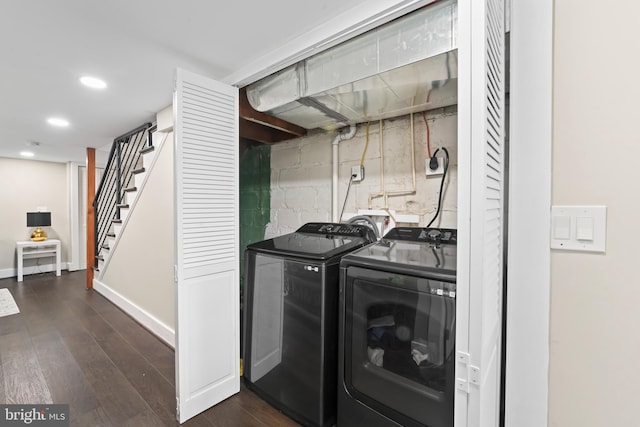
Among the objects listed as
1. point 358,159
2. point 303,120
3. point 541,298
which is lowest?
point 541,298

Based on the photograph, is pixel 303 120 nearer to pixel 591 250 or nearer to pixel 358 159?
pixel 358 159

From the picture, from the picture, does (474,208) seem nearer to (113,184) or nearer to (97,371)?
(97,371)

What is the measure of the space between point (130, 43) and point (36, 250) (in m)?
5.44

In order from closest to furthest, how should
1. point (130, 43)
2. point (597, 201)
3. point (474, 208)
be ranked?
1. point (474, 208)
2. point (597, 201)
3. point (130, 43)

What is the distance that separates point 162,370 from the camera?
2197 millimetres

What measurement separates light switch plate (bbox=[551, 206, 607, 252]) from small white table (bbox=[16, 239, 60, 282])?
674 centimetres

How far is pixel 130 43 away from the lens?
61.9 inches

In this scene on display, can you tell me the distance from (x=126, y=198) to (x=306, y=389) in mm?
3168

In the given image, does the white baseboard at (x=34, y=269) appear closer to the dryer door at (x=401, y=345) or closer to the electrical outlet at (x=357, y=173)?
the electrical outlet at (x=357, y=173)

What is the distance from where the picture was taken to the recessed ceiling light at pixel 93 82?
200cm

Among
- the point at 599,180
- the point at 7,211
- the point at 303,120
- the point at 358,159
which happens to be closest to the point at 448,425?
the point at 599,180

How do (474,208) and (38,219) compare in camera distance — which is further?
(38,219)

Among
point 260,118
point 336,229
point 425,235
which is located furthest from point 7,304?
point 425,235

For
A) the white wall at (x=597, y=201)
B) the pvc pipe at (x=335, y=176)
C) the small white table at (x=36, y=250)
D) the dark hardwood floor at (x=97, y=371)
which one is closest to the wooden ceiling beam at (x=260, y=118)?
the pvc pipe at (x=335, y=176)
